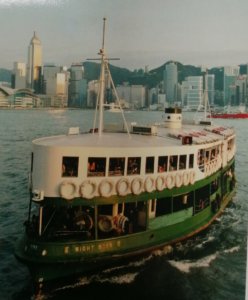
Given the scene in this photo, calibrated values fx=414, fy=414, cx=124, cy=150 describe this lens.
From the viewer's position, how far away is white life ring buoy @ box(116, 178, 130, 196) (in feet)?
30.6

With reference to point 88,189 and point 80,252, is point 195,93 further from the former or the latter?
point 80,252

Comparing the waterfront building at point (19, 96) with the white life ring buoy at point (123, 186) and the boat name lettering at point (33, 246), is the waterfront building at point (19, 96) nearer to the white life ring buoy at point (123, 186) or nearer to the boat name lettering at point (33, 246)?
the white life ring buoy at point (123, 186)

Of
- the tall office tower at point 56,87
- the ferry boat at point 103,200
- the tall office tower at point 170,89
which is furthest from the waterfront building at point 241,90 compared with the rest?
the tall office tower at point 56,87

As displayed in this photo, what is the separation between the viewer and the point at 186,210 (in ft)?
37.4

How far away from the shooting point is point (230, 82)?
40.0 ft

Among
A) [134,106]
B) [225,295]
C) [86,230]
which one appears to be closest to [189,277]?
[225,295]

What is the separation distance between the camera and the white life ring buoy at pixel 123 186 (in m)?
9.32

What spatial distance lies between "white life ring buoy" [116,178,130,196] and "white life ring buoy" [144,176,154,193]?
1.73 feet

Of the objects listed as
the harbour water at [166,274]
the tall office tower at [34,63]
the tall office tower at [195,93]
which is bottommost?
the harbour water at [166,274]

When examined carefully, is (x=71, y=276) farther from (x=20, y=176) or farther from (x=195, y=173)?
(x=20, y=176)

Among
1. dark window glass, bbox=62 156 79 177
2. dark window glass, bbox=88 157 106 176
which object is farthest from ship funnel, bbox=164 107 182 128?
dark window glass, bbox=62 156 79 177

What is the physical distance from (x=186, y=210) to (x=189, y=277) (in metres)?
2.05

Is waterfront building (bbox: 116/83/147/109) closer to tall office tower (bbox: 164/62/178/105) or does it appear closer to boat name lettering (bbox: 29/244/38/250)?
tall office tower (bbox: 164/62/178/105)

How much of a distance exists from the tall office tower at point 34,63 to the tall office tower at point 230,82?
536 centimetres
